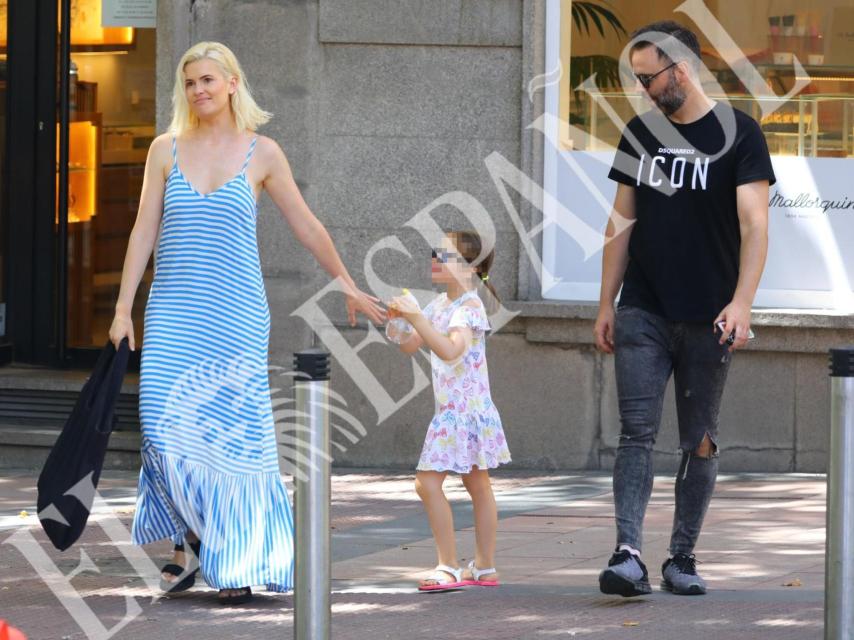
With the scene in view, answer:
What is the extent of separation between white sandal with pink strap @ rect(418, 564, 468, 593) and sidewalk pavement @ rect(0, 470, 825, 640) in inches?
2.3

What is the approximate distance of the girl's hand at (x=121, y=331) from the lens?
18.4ft

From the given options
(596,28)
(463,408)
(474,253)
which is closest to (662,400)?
(463,408)

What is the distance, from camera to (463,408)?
234 inches

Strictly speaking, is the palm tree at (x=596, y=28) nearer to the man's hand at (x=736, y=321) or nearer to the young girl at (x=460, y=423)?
the young girl at (x=460, y=423)

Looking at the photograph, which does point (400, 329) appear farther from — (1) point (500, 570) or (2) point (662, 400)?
(1) point (500, 570)

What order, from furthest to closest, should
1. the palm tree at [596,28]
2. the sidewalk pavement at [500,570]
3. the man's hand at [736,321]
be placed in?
1. the palm tree at [596,28]
2. the man's hand at [736,321]
3. the sidewalk pavement at [500,570]

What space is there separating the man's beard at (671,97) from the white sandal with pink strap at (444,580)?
1872 millimetres

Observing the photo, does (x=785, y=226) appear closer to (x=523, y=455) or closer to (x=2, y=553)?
(x=523, y=455)

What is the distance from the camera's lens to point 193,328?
579 cm

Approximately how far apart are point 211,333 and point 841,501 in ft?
7.83

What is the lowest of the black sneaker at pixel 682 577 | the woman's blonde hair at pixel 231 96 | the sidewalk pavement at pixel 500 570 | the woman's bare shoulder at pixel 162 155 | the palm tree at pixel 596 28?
the sidewalk pavement at pixel 500 570

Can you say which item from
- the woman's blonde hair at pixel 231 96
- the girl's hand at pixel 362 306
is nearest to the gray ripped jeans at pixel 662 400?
the girl's hand at pixel 362 306

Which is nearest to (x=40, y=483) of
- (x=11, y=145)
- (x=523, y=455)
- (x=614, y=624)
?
(x=614, y=624)

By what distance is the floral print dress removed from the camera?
5879 mm
